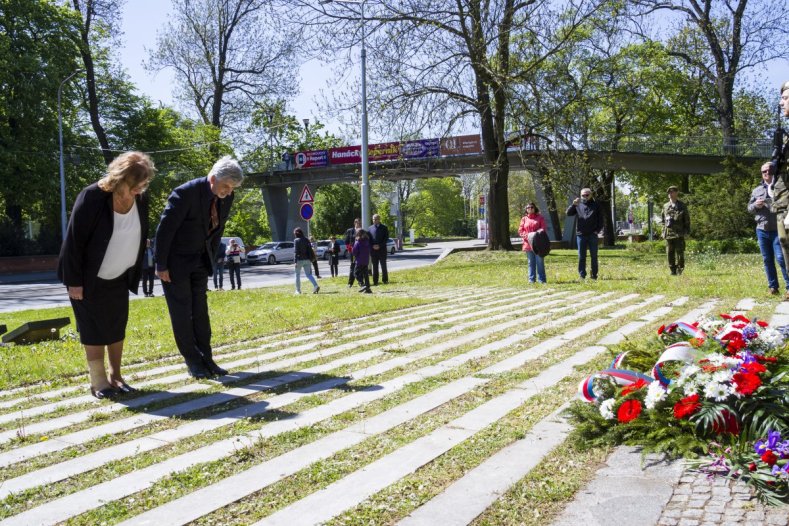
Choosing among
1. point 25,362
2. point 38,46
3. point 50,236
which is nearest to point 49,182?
point 50,236

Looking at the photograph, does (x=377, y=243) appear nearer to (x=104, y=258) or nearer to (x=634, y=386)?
(x=104, y=258)

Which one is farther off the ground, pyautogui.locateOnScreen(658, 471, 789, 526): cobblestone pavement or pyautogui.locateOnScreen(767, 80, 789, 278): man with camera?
pyautogui.locateOnScreen(767, 80, 789, 278): man with camera

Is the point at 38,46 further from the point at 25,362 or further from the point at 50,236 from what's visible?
the point at 25,362

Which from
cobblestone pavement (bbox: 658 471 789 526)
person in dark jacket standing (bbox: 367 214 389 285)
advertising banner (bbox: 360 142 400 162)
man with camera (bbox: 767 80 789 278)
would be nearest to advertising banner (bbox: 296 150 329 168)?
advertising banner (bbox: 360 142 400 162)

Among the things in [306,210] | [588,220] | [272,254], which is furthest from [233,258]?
[272,254]

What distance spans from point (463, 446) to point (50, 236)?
41.6 m

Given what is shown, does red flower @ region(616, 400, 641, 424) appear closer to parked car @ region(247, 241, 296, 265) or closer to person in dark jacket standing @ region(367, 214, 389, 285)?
person in dark jacket standing @ region(367, 214, 389, 285)

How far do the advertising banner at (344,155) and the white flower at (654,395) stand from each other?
4408 centimetres

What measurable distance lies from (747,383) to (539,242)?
11107mm

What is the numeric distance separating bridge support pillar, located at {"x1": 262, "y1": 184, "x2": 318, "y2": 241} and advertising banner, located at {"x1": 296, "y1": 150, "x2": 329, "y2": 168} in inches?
199

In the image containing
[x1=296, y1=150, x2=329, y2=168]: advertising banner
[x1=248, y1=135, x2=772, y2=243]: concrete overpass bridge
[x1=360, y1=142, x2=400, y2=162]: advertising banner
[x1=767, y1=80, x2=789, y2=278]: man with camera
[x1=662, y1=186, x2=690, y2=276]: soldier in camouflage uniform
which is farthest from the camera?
[x1=296, y1=150, x2=329, y2=168]: advertising banner

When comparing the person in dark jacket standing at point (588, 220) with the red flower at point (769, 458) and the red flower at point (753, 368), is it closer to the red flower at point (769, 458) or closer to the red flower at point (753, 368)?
the red flower at point (753, 368)

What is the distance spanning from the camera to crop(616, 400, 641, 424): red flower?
361 cm

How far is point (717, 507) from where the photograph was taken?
275 cm
